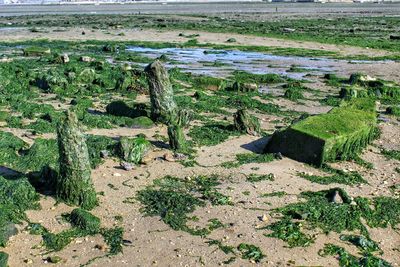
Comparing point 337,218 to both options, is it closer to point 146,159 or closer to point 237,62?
point 146,159

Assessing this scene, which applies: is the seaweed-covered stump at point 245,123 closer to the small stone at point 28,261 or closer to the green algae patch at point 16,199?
the green algae patch at point 16,199

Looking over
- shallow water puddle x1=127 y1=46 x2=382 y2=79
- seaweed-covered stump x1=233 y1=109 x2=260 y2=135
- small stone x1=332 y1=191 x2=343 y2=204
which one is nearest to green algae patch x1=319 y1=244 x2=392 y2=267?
small stone x1=332 y1=191 x2=343 y2=204

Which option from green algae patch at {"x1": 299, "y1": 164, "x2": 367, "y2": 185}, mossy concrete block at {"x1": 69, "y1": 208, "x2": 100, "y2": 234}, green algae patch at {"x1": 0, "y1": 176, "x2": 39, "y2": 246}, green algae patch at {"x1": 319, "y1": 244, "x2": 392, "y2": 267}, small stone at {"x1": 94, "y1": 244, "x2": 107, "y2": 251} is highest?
green algae patch at {"x1": 0, "y1": 176, "x2": 39, "y2": 246}

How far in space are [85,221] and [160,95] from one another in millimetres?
6364

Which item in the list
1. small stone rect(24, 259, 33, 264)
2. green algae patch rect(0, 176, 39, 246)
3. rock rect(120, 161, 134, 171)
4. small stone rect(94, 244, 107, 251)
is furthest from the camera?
rock rect(120, 161, 134, 171)

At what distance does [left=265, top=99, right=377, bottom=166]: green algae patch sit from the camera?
1098 cm

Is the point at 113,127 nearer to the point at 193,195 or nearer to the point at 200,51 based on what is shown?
the point at 193,195

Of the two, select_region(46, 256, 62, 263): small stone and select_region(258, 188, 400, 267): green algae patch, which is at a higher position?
select_region(46, 256, 62, 263): small stone

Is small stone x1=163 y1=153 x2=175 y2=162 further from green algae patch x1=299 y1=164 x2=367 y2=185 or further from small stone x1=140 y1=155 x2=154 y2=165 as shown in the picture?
green algae patch x1=299 y1=164 x2=367 y2=185

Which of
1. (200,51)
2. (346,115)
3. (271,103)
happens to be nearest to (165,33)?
(200,51)

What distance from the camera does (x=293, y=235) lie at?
811 cm

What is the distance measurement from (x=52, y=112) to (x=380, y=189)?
30.7 feet

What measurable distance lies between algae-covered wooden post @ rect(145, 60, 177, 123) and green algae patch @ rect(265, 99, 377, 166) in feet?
11.2

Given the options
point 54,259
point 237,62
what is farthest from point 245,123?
point 237,62
